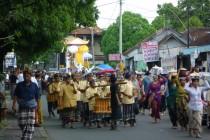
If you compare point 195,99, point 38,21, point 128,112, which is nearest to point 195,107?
point 195,99

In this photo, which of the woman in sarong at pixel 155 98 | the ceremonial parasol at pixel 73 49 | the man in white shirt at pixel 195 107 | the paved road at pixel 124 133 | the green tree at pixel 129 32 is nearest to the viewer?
the man in white shirt at pixel 195 107

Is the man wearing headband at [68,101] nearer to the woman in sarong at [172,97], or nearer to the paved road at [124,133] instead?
the paved road at [124,133]

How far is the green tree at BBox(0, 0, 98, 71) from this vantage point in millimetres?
13875

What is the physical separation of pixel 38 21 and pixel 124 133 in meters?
4.31

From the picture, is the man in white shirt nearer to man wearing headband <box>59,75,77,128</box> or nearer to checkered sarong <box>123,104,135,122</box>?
checkered sarong <box>123,104,135,122</box>

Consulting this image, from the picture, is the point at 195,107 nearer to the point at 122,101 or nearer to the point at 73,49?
the point at 122,101

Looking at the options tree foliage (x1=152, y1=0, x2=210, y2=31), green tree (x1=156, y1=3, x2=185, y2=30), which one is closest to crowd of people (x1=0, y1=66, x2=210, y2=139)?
tree foliage (x1=152, y1=0, x2=210, y2=31)

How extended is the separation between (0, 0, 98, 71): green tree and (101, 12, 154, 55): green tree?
213 ft

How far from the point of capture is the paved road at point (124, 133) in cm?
1717

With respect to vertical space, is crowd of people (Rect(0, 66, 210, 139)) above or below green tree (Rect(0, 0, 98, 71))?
below

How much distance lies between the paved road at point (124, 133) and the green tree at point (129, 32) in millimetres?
70465

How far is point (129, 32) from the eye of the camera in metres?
92.9

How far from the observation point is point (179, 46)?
64.4 meters

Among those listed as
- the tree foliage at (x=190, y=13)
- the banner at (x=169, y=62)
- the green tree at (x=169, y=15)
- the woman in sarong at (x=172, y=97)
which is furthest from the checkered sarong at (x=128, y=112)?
the green tree at (x=169, y=15)
